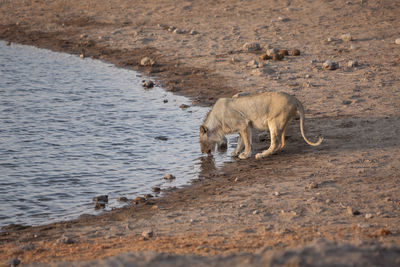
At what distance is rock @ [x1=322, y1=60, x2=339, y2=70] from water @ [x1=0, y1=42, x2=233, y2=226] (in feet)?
13.5

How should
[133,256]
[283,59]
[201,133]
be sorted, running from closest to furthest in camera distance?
[133,256]
[201,133]
[283,59]

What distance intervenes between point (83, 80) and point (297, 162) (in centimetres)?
949

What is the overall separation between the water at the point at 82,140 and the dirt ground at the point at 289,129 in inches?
29.5

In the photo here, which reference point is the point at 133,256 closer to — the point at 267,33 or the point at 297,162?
the point at 297,162

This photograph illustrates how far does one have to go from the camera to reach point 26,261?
23.4ft

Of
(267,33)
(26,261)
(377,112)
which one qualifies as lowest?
(26,261)

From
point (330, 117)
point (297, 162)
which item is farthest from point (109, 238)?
point (330, 117)

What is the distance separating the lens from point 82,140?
1315 cm

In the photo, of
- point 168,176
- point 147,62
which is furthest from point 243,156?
point 147,62

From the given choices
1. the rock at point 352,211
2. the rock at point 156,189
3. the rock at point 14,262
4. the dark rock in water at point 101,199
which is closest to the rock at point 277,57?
the rock at point 156,189

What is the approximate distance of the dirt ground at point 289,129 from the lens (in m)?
7.39

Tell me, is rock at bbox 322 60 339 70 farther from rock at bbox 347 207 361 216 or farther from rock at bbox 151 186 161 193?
rock at bbox 347 207 361 216

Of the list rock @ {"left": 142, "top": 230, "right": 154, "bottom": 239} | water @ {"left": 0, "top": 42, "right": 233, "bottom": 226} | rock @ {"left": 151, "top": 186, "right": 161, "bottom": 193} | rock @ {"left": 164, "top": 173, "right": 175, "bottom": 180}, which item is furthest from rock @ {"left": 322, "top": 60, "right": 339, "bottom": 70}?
rock @ {"left": 142, "top": 230, "right": 154, "bottom": 239}

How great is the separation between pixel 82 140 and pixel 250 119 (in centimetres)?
397
